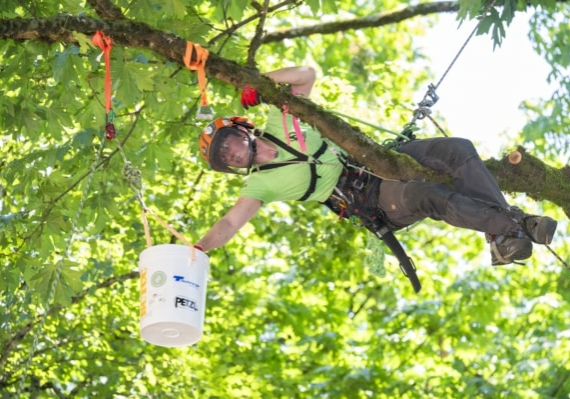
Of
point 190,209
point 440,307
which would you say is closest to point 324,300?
point 440,307

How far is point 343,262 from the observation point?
9695mm

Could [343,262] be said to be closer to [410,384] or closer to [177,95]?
[410,384]

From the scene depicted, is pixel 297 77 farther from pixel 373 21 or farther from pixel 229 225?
pixel 373 21

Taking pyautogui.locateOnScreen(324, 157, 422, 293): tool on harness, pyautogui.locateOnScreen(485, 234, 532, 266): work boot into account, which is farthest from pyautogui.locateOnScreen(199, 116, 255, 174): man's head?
pyautogui.locateOnScreen(485, 234, 532, 266): work boot

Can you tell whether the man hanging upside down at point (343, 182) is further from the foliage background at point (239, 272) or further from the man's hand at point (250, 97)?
the foliage background at point (239, 272)

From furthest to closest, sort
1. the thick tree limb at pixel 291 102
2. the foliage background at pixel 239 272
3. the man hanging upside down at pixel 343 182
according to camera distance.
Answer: the foliage background at pixel 239 272 < the man hanging upside down at pixel 343 182 < the thick tree limb at pixel 291 102

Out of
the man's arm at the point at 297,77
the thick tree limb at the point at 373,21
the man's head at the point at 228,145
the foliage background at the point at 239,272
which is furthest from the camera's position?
the thick tree limb at the point at 373,21

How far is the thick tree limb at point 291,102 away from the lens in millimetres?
4457

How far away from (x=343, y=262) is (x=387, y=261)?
0.75 metres

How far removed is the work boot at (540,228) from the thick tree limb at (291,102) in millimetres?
442

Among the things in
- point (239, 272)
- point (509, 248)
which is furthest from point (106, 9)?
point (239, 272)

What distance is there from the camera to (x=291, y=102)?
4.53 meters

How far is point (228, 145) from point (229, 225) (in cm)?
41

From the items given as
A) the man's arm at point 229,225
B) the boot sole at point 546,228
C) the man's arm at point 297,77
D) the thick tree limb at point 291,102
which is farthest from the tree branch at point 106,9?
the boot sole at point 546,228
